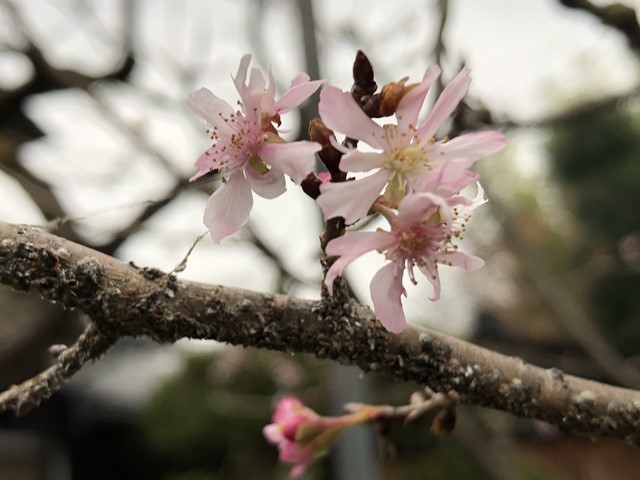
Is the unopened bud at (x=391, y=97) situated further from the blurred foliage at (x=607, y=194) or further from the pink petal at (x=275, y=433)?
the blurred foliage at (x=607, y=194)

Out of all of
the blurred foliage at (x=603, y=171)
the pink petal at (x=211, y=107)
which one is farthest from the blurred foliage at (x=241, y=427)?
the blurred foliage at (x=603, y=171)

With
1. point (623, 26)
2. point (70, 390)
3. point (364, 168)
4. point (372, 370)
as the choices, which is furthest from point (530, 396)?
point (70, 390)

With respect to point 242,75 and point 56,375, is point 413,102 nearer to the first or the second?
point 242,75

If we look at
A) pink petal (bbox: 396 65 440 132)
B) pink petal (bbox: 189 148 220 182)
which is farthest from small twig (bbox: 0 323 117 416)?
pink petal (bbox: 396 65 440 132)

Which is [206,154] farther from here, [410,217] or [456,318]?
[456,318]

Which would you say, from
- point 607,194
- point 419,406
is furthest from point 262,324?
point 607,194

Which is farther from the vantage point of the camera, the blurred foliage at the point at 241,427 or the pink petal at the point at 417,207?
the blurred foliage at the point at 241,427

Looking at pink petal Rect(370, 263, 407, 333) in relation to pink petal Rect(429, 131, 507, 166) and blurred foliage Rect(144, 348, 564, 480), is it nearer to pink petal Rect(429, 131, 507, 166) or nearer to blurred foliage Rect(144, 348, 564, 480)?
pink petal Rect(429, 131, 507, 166)
